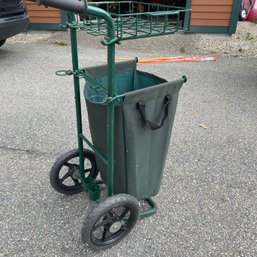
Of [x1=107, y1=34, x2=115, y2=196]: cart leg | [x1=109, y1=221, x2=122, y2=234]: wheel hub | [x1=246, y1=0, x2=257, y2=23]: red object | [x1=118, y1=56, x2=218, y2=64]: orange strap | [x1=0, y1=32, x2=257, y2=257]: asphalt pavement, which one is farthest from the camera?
[x1=246, y1=0, x2=257, y2=23]: red object

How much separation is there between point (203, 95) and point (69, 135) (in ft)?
6.60

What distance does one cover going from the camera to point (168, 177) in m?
2.56

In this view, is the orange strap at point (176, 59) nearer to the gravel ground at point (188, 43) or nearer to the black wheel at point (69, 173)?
the gravel ground at point (188, 43)

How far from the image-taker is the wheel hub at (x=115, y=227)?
6.05 feet

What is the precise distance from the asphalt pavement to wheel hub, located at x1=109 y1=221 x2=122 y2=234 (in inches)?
4.8

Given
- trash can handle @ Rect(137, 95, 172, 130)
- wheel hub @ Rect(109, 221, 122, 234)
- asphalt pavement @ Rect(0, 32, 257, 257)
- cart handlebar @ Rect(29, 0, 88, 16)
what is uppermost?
cart handlebar @ Rect(29, 0, 88, 16)

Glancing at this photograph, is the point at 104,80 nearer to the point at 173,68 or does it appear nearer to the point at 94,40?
the point at 173,68

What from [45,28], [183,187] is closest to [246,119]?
[183,187]

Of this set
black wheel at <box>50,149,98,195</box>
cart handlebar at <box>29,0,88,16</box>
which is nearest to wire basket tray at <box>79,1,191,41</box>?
cart handlebar at <box>29,0,88,16</box>

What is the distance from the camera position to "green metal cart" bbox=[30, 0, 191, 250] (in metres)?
1.48

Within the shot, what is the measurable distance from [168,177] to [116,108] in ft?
3.83

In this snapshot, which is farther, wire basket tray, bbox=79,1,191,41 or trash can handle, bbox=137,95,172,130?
trash can handle, bbox=137,95,172,130

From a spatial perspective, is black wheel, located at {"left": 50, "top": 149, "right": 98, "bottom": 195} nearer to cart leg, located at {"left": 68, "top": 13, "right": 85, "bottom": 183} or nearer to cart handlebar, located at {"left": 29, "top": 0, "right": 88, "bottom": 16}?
cart leg, located at {"left": 68, "top": 13, "right": 85, "bottom": 183}

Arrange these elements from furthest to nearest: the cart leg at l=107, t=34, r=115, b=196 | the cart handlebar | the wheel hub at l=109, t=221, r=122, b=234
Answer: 1. the wheel hub at l=109, t=221, r=122, b=234
2. the cart leg at l=107, t=34, r=115, b=196
3. the cart handlebar
